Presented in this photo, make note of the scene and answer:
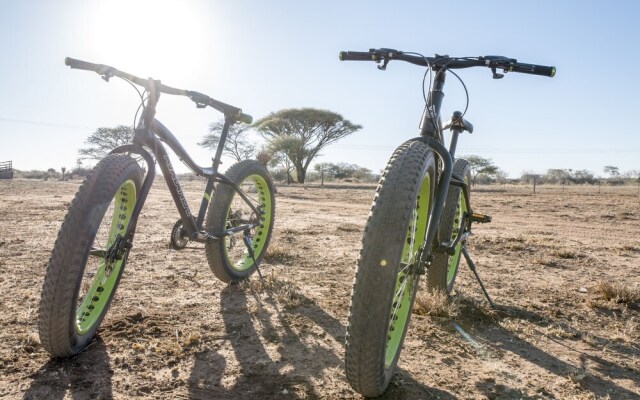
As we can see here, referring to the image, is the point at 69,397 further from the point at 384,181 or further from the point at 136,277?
the point at 136,277

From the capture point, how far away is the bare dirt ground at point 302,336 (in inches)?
86.6

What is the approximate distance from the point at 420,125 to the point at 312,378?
1.64 metres

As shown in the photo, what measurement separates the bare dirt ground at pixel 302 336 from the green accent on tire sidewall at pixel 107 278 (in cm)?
18

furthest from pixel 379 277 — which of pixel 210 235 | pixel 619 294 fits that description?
pixel 619 294

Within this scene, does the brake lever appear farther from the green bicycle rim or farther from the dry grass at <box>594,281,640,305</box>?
the dry grass at <box>594,281,640,305</box>

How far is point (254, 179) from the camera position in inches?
181

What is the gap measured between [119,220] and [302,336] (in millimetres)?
1455

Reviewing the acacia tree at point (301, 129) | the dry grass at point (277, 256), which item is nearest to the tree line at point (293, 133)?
the acacia tree at point (301, 129)

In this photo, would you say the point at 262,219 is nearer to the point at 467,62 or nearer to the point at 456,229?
the point at 456,229

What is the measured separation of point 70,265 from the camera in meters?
2.18

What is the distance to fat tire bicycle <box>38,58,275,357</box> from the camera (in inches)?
86.6

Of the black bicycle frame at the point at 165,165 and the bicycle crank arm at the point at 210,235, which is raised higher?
the black bicycle frame at the point at 165,165

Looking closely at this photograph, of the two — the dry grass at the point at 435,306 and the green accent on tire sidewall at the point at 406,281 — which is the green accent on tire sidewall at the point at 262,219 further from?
the green accent on tire sidewall at the point at 406,281

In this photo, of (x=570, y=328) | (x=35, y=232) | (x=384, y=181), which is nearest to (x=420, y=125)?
(x=384, y=181)
